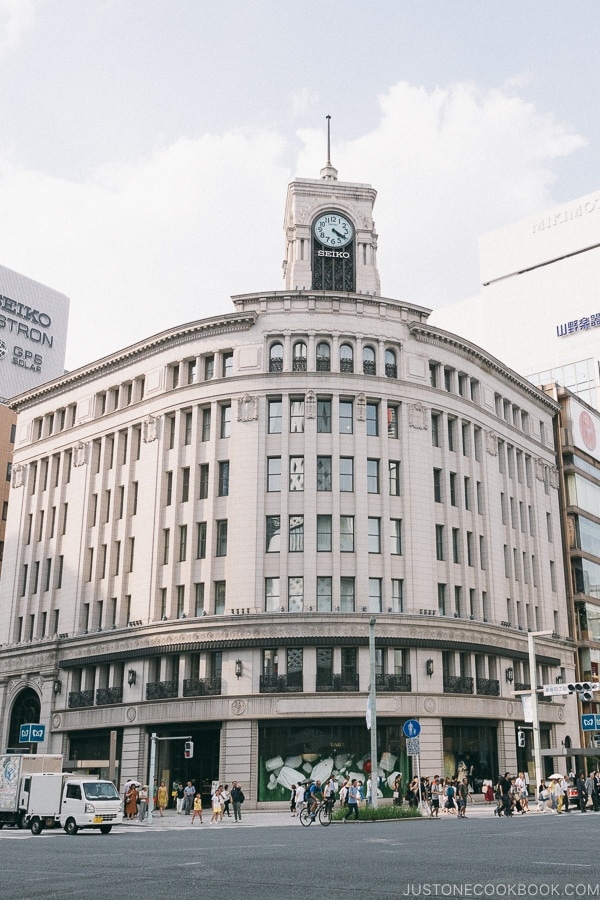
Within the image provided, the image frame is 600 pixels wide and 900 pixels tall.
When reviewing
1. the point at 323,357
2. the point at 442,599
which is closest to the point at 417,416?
the point at 323,357

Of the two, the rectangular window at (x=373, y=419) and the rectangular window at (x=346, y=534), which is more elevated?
the rectangular window at (x=373, y=419)

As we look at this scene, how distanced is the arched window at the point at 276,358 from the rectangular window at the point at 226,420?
11.2 ft

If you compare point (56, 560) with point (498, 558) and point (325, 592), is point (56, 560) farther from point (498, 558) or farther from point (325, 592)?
point (498, 558)

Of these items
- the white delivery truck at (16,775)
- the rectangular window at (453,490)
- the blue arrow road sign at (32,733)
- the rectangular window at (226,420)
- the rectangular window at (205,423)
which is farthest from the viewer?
the rectangular window at (453,490)

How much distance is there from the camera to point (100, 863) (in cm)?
1922

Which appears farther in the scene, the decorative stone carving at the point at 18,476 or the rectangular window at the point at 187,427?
the decorative stone carving at the point at 18,476

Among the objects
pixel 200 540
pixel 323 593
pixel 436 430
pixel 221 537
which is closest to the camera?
pixel 323 593

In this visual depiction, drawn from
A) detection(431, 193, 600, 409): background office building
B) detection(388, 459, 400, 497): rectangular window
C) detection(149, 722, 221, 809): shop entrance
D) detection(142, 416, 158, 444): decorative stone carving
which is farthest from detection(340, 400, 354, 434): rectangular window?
detection(431, 193, 600, 409): background office building

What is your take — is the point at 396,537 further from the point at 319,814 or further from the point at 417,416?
the point at 319,814

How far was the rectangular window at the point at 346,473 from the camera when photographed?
52.8 metres

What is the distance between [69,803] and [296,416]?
25.8 metres

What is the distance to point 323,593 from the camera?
50906 millimetres

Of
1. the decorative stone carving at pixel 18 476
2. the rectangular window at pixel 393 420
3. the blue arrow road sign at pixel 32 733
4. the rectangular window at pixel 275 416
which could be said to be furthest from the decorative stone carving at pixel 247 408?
the decorative stone carving at pixel 18 476

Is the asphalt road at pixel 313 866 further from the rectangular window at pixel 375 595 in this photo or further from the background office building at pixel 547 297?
the background office building at pixel 547 297
